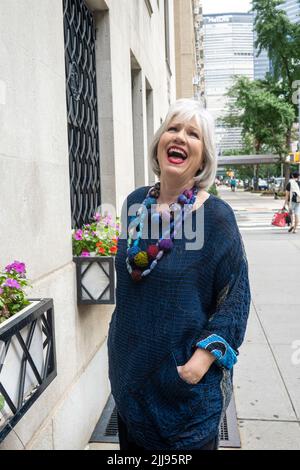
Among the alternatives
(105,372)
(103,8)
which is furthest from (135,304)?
(103,8)

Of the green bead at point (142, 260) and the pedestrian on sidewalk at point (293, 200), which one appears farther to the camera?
the pedestrian on sidewalk at point (293, 200)

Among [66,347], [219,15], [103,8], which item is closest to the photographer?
[66,347]

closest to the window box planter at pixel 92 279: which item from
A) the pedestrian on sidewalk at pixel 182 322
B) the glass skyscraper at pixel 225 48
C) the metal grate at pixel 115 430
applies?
the metal grate at pixel 115 430

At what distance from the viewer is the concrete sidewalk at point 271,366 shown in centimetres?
364

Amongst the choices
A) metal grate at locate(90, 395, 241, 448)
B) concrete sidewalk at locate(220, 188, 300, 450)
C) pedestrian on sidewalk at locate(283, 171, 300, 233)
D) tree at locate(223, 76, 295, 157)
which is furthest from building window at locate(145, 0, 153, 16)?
tree at locate(223, 76, 295, 157)

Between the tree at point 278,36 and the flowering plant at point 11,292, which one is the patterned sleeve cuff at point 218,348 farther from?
the tree at point 278,36

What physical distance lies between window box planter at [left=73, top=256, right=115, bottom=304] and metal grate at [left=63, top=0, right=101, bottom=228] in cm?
69

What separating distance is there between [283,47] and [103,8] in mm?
35902

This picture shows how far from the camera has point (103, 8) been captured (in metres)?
4.79

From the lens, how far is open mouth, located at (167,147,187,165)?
203 centimetres

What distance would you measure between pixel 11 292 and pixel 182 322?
669 mm

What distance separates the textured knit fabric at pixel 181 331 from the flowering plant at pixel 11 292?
16.8 inches
